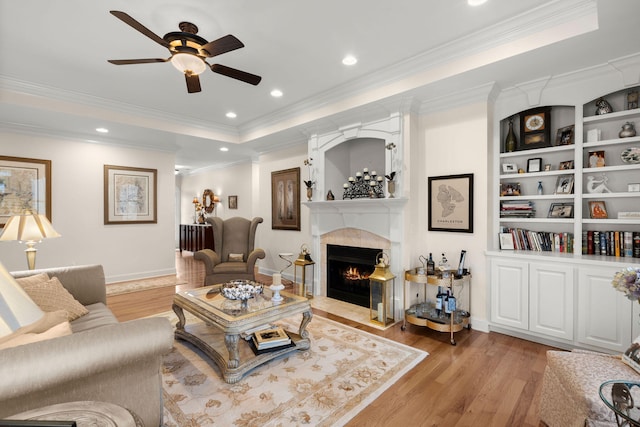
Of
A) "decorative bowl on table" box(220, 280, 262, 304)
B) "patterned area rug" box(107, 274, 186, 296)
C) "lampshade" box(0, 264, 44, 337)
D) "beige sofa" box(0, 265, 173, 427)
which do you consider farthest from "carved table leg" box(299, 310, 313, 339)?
"patterned area rug" box(107, 274, 186, 296)

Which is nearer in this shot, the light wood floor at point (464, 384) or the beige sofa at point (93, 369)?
the beige sofa at point (93, 369)

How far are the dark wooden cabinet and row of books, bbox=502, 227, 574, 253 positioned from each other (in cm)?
647

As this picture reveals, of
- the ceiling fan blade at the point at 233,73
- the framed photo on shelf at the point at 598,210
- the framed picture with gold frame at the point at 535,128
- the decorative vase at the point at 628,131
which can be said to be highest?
the ceiling fan blade at the point at 233,73

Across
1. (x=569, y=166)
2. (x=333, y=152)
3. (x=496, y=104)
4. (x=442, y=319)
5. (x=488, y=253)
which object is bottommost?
(x=442, y=319)

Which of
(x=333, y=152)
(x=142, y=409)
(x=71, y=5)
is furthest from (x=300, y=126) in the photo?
(x=142, y=409)

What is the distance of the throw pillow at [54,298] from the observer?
2.24 m

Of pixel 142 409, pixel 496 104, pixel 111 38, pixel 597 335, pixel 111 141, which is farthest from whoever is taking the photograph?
pixel 111 141

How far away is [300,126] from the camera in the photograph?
15.0 ft

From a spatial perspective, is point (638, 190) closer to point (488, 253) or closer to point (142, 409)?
point (488, 253)

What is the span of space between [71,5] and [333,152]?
3.15 meters

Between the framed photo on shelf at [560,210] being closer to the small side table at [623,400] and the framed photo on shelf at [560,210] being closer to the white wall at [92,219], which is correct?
the small side table at [623,400]

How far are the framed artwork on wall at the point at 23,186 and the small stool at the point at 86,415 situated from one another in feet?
17.1

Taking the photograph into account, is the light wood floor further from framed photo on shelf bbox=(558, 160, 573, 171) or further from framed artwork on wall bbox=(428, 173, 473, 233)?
framed photo on shelf bbox=(558, 160, 573, 171)

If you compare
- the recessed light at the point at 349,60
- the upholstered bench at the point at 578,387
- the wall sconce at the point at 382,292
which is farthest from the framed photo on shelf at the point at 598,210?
the recessed light at the point at 349,60
